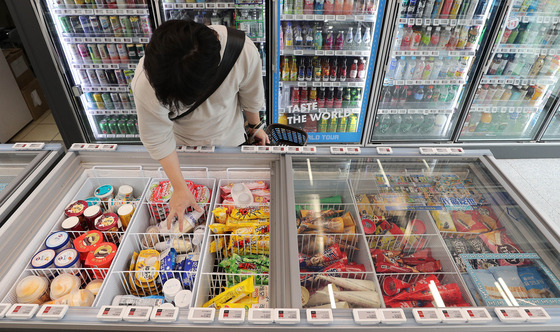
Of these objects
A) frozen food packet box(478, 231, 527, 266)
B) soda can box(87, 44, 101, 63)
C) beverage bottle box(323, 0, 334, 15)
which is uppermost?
soda can box(87, 44, 101, 63)

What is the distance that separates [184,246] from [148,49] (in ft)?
2.77

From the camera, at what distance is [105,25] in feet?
10.00

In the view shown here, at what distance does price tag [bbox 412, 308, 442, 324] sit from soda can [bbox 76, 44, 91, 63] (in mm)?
3522

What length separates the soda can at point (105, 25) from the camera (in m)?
3.01

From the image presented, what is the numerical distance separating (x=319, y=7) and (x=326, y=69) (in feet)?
1.88

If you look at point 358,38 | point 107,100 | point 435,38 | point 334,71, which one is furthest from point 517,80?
point 107,100

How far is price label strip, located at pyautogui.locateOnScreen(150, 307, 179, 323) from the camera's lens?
95 centimetres

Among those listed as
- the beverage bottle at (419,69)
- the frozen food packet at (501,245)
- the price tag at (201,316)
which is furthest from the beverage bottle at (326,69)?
the price tag at (201,316)

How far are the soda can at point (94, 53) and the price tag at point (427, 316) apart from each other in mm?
3470

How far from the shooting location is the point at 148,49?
106cm

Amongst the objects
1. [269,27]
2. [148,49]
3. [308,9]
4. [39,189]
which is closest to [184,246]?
[39,189]

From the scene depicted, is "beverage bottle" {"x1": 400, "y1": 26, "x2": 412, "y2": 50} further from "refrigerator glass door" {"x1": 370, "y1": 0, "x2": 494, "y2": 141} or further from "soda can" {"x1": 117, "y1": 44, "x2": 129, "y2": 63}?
"soda can" {"x1": 117, "y1": 44, "x2": 129, "y2": 63}

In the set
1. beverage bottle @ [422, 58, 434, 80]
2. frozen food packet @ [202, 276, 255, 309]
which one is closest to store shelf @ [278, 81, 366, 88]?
beverage bottle @ [422, 58, 434, 80]

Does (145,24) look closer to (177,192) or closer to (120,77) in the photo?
(120,77)
